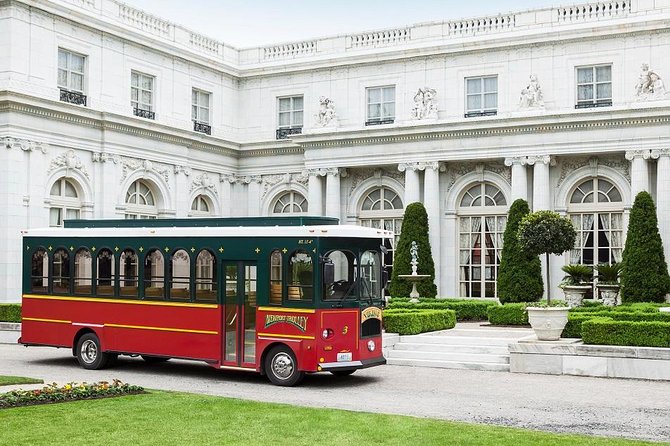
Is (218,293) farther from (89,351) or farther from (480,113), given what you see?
(480,113)

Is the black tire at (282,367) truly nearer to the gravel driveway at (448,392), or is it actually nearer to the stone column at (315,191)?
the gravel driveway at (448,392)

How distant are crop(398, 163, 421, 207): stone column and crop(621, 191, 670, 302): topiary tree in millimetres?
8567

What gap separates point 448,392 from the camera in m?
15.8

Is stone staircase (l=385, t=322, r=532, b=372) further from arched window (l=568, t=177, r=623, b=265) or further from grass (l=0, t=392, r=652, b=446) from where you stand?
arched window (l=568, t=177, r=623, b=265)

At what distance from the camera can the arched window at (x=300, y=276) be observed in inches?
650

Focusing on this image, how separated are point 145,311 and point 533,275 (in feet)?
54.8

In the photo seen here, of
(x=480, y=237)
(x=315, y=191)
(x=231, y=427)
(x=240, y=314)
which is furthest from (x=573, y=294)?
(x=231, y=427)

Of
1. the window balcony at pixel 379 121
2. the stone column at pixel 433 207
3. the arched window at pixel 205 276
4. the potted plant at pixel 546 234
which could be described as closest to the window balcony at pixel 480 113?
the stone column at pixel 433 207

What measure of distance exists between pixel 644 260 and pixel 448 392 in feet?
51.6

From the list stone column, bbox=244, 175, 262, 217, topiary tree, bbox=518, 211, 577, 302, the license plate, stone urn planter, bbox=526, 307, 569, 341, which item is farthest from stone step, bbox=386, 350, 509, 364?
stone column, bbox=244, 175, 262, 217

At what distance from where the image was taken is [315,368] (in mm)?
16359

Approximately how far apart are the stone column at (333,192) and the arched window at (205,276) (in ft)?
61.6

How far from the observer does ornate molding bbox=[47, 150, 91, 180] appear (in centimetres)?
3008

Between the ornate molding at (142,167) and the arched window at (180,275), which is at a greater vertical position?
the ornate molding at (142,167)
